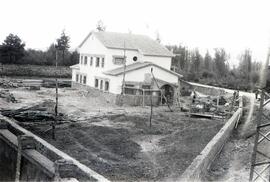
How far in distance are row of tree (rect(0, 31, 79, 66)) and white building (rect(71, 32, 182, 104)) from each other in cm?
725

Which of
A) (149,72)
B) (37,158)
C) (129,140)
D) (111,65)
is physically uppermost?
(111,65)

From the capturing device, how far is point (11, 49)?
52.8 metres

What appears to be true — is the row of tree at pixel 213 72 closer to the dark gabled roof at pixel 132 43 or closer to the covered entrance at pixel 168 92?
the dark gabled roof at pixel 132 43

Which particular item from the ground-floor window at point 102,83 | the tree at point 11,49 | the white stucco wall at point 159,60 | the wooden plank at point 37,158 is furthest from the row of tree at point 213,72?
the wooden plank at point 37,158

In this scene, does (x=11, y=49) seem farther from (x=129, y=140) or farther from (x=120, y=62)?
(x=129, y=140)

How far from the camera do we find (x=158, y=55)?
38156mm

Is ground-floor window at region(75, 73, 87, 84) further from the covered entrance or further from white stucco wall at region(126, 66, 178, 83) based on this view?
the covered entrance

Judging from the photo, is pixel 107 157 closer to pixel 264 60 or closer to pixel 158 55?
pixel 264 60

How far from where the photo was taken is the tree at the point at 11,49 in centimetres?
5247

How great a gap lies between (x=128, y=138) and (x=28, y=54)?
4270 centimetres

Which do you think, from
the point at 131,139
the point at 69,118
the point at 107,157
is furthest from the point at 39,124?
the point at 107,157

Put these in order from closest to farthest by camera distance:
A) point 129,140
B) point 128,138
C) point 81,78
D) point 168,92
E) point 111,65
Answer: point 129,140 → point 128,138 → point 168,92 → point 111,65 → point 81,78

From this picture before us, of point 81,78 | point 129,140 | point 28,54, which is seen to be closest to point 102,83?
point 81,78

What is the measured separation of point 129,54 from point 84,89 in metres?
7.34
